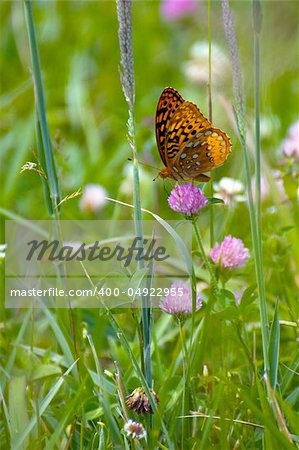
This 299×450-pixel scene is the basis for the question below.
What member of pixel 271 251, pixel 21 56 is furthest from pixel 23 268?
pixel 21 56

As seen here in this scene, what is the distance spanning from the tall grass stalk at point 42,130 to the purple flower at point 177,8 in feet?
6.51

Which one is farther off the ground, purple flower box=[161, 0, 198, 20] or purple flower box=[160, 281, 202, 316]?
purple flower box=[161, 0, 198, 20]

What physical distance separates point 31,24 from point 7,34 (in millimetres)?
1890

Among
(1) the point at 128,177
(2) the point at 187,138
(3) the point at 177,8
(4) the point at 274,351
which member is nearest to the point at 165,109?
(2) the point at 187,138

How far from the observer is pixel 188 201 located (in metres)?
1.06

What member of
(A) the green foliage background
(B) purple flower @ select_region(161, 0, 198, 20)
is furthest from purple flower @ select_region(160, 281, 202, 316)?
(B) purple flower @ select_region(161, 0, 198, 20)

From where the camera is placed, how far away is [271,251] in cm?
144

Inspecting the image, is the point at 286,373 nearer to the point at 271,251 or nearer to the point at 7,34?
the point at 271,251

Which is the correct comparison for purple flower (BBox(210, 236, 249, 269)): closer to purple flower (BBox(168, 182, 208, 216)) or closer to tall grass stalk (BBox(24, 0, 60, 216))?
purple flower (BBox(168, 182, 208, 216))

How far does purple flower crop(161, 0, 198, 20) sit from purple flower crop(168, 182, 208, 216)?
6.88 ft

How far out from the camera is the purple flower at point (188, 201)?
41.9 inches

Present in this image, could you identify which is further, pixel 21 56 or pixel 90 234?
pixel 21 56

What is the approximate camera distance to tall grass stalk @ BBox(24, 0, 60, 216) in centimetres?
113

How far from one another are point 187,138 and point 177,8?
2.04m
